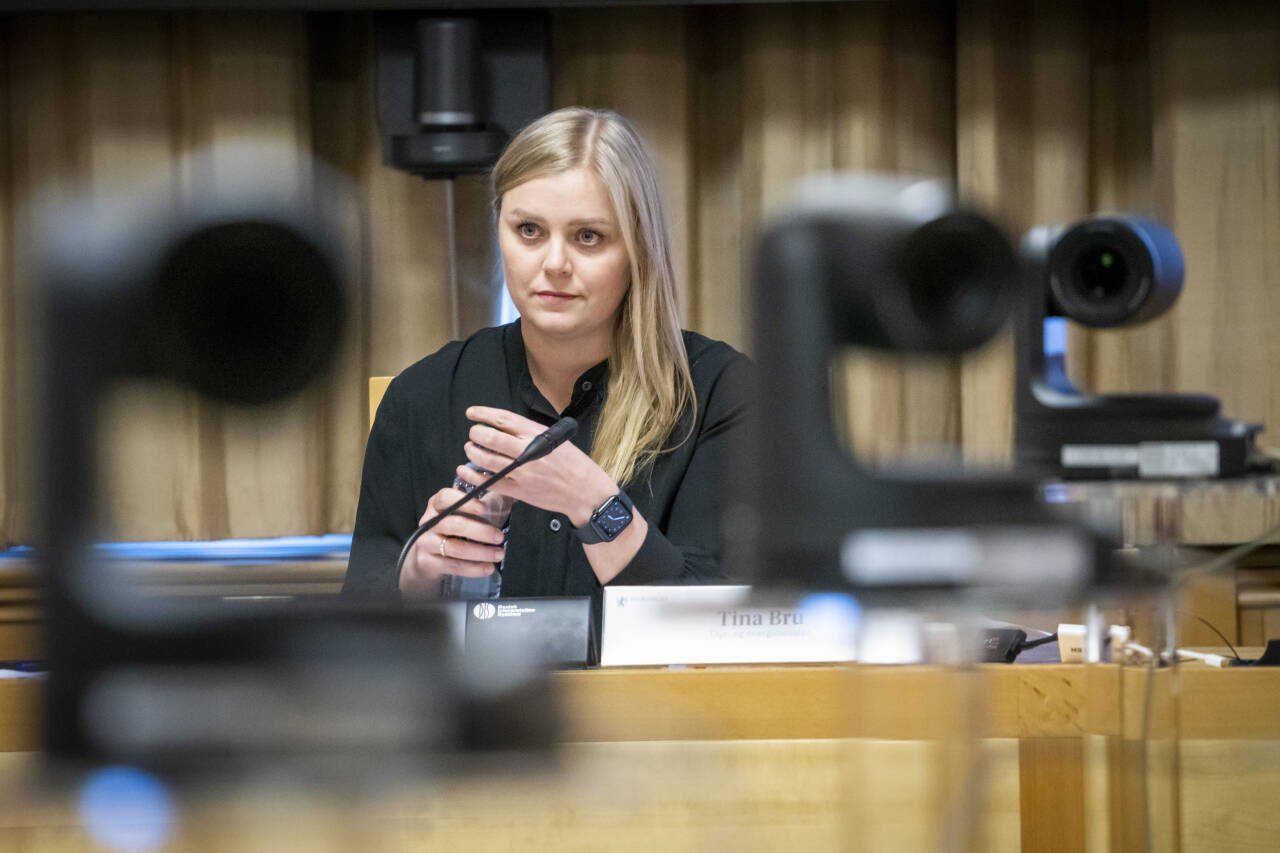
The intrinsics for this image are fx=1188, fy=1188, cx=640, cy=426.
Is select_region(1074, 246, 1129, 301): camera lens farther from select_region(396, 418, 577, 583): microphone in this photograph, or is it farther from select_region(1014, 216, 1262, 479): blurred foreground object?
select_region(396, 418, 577, 583): microphone

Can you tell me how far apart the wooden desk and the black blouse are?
513 millimetres

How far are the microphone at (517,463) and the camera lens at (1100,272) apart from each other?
294mm

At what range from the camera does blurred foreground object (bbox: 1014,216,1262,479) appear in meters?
0.49

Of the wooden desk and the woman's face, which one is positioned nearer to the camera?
the wooden desk


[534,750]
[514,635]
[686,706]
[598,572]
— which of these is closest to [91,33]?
[598,572]

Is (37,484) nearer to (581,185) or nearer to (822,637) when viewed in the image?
(822,637)

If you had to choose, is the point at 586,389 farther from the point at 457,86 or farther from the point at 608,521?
the point at 457,86

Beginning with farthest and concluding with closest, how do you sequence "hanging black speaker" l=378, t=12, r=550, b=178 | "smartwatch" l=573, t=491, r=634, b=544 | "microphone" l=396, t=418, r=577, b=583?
"hanging black speaker" l=378, t=12, r=550, b=178, "smartwatch" l=573, t=491, r=634, b=544, "microphone" l=396, t=418, r=577, b=583

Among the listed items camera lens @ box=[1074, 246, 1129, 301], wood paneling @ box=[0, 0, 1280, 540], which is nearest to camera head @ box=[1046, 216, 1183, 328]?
camera lens @ box=[1074, 246, 1129, 301]

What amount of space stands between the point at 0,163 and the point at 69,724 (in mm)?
2373

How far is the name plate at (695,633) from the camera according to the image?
842 millimetres

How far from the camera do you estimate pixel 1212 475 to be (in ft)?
1.58

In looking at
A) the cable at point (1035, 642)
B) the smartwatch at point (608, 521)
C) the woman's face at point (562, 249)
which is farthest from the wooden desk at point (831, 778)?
the woman's face at point (562, 249)

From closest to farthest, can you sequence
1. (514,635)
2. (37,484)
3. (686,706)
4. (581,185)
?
(37,484)
(686,706)
(514,635)
(581,185)
